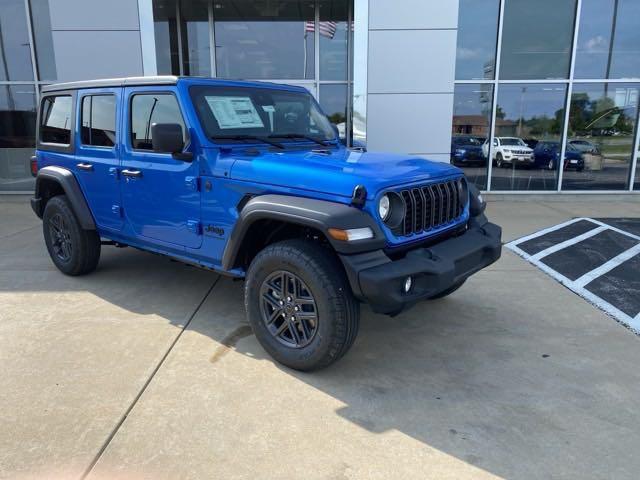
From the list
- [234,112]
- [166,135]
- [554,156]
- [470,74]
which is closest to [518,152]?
[554,156]

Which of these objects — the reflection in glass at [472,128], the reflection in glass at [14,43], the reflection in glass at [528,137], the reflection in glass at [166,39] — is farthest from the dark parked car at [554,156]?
the reflection in glass at [14,43]

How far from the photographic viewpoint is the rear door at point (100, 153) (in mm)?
4406

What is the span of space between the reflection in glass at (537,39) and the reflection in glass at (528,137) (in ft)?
1.01

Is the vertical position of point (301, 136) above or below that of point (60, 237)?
above

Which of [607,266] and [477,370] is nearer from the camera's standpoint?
[477,370]

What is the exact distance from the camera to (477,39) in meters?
10.1

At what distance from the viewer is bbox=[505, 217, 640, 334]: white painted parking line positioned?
14.0 feet

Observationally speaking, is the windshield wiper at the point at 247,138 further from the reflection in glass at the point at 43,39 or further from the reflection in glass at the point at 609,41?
the reflection in glass at the point at 609,41

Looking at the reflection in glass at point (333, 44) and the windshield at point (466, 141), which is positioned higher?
the reflection in glass at point (333, 44)

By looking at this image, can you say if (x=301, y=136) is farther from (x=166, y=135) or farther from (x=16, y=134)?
(x=16, y=134)

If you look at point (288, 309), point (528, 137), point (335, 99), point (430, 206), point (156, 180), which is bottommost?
point (288, 309)

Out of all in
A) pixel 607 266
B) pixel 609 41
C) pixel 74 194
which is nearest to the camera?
pixel 74 194

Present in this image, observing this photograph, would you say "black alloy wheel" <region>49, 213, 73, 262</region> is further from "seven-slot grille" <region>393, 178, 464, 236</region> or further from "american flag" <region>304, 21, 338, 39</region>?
"american flag" <region>304, 21, 338, 39</region>

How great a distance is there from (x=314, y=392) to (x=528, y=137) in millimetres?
9246
